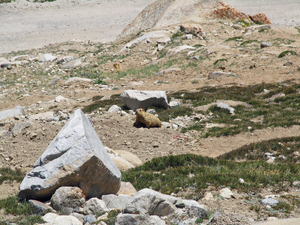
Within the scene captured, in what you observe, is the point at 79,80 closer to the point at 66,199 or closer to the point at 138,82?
the point at 138,82

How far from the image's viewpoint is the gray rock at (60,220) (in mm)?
4938

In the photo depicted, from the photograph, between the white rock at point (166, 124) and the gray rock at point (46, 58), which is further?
the gray rock at point (46, 58)

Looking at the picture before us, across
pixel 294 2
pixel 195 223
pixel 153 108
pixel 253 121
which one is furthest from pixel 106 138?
pixel 294 2

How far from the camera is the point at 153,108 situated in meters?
16.0

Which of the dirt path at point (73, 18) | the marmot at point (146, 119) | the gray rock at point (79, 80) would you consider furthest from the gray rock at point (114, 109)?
the dirt path at point (73, 18)

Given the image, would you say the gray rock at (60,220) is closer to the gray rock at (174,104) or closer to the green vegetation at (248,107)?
the green vegetation at (248,107)

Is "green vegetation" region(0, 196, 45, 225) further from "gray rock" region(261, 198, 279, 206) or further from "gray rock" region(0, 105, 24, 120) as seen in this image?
"gray rock" region(0, 105, 24, 120)

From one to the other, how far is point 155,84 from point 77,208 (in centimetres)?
1701

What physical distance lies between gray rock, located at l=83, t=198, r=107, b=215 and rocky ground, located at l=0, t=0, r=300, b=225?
2.05m

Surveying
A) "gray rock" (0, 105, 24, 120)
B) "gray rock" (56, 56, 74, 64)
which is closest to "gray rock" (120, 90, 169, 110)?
"gray rock" (0, 105, 24, 120)

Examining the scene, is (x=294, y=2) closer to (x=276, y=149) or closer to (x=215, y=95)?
(x=215, y=95)

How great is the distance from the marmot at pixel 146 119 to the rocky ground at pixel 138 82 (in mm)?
338

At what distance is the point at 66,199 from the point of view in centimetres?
555

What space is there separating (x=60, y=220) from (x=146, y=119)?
28.7 feet
